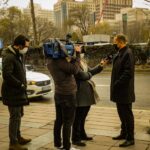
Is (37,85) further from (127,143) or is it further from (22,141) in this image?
(127,143)

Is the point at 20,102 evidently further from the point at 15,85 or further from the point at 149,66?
the point at 149,66

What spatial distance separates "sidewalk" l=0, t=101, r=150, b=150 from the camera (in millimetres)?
6164

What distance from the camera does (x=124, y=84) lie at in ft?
19.7

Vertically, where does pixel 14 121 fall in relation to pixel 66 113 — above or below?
below

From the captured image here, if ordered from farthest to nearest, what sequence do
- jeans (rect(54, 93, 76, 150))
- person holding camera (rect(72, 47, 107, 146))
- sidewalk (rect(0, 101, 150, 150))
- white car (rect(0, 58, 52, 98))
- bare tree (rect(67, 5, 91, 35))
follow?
1. bare tree (rect(67, 5, 91, 35))
2. white car (rect(0, 58, 52, 98))
3. sidewalk (rect(0, 101, 150, 150))
4. person holding camera (rect(72, 47, 107, 146))
5. jeans (rect(54, 93, 76, 150))

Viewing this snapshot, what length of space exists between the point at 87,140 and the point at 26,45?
1.88 m

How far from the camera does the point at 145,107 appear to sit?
35.7 ft

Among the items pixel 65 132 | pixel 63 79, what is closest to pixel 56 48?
pixel 63 79

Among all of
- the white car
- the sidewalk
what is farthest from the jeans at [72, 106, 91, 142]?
the white car

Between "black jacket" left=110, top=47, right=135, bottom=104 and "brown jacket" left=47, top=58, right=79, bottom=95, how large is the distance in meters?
0.93

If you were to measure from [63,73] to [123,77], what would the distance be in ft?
3.59

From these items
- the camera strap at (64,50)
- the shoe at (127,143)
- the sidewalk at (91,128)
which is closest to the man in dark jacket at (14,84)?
the sidewalk at (91,128)

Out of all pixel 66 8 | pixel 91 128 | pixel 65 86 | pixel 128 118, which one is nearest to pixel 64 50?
pixel 65 86

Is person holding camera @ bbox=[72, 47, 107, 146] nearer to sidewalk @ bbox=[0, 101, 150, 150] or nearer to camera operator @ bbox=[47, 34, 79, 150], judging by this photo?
sidewalk @ bbox=[0, 101, 150, 150]
